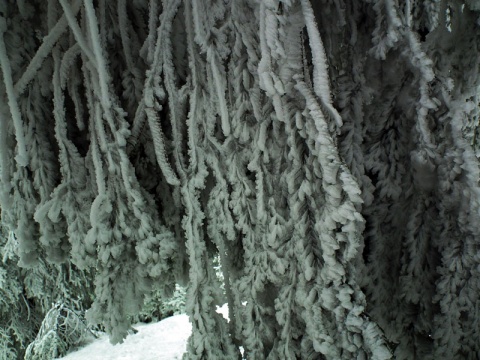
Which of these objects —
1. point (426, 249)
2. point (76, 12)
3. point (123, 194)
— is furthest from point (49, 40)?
point (426, 249)

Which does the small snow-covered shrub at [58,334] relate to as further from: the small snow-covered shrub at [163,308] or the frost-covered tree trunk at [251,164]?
the frost-covered tree trunk at [251,164]

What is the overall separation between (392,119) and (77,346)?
419cm

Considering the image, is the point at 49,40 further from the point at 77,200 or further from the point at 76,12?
the point at 77,200

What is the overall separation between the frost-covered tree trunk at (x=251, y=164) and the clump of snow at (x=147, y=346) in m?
3.35

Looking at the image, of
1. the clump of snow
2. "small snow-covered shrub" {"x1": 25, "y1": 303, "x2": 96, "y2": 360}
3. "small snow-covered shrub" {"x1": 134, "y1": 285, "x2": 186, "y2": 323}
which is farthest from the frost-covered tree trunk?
"small snow-covered shrub" {"x1": 134, "y1": 285, "x2": 186, "y2": 323}

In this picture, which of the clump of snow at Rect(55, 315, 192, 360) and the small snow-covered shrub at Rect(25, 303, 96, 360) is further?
the clump of snow at Rect(55, 315, 192, 360)

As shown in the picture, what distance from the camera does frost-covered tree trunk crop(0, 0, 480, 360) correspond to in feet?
1.95

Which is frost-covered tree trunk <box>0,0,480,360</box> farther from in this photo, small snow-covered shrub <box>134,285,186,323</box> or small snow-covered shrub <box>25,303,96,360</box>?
small snow-covered shrub <box>134,285,186,323</box>

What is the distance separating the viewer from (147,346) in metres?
4.24

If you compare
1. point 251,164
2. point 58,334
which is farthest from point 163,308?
point 251,164

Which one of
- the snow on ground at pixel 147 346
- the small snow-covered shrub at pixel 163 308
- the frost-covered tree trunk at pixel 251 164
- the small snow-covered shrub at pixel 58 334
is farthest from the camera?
the small snow-covered shrub at pixel 163 308

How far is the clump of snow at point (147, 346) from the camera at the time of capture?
155 inches

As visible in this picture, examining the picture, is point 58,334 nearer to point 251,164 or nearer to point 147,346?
point 147,346

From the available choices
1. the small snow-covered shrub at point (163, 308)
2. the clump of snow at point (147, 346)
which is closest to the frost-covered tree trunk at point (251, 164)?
the clump of snow at point (147, 346)
